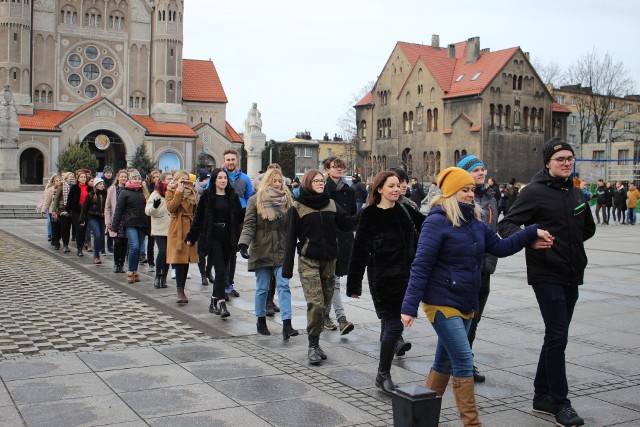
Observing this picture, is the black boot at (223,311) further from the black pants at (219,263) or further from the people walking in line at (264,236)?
the people walking in line at (264,236)

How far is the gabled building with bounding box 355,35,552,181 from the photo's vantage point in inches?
2778

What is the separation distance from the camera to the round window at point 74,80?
6756 cm

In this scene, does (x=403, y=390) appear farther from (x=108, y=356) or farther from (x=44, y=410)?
(x=108, y=356)

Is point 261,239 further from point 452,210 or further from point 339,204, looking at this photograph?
point 452,210

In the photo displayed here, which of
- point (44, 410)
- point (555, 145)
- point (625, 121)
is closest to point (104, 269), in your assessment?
point (44, 410)

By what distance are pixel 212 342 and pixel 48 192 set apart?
13.2m

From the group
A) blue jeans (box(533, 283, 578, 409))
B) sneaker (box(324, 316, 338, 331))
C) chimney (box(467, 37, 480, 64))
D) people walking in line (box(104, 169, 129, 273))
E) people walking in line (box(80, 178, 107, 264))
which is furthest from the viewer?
chimney (box(467, 37, 480, 64))

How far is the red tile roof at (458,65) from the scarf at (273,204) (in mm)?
63137

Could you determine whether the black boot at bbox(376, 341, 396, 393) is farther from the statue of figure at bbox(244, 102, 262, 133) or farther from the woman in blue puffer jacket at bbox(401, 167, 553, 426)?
the statue of figure at bbox(244, 102, 262, 133)

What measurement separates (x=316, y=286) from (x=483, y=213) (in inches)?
74.2

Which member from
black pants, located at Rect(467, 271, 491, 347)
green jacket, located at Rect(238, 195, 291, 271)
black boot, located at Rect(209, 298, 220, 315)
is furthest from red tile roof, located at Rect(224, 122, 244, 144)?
black pants, located at Rect(467, 271, 491, 347)

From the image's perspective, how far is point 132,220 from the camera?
13.1 m

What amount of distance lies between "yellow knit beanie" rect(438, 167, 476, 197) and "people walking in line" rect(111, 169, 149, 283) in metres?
8.64

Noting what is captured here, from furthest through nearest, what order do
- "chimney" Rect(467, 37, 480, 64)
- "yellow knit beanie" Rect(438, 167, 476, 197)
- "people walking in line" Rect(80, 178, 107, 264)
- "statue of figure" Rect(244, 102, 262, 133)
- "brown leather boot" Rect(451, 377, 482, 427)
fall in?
"chimney" Rect(467, 37, 480, 64)
"statue of figure" Rect(244, 102, 262, 133)
"people walking in line" Rect(80, 178, 107, 264)
"yellow knit beanie" Rect(438, 167, 476, 197)
"brown leather boot" Rect(451, 377, 482, 427)
